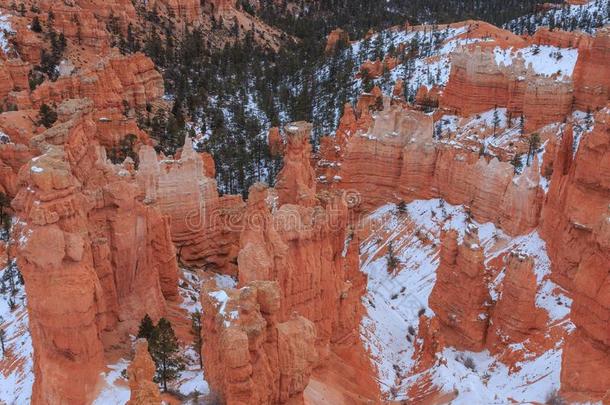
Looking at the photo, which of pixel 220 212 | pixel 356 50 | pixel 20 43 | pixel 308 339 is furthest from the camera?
pixel 356 50

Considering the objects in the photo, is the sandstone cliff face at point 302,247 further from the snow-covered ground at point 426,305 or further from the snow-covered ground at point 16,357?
the snow-covered ground at point 16,357

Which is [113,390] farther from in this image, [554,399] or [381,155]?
[381,155]

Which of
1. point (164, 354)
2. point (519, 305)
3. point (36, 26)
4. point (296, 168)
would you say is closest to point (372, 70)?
point (36, 26)

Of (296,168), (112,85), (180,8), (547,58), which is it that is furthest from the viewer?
(180,8)

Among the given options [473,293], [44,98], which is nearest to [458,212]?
[473,293]

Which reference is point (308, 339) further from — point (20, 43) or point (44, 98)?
point (20, 43)

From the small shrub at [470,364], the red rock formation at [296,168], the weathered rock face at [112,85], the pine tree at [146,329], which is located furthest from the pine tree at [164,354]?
the weathered rock face at [112,85]

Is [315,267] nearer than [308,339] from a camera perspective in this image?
No
